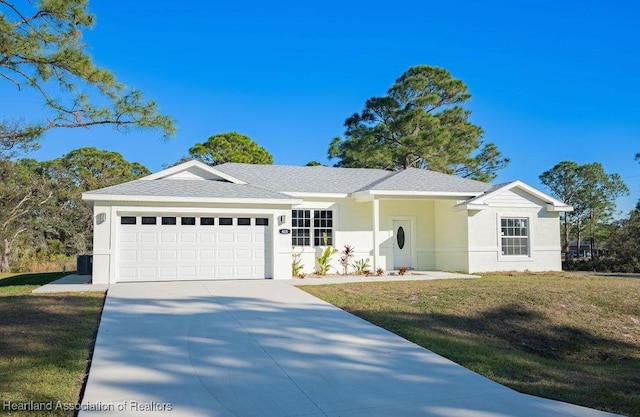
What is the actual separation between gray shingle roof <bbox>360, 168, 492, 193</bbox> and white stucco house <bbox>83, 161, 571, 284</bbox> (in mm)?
69

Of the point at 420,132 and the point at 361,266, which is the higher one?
the point at 420,132

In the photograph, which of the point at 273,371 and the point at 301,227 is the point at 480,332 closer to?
the point at 273,371

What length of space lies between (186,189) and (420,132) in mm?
23735

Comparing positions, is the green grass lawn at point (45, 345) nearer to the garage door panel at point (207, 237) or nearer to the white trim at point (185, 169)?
the garage door panel at point (207, 237)

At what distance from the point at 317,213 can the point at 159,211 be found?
6385 mm

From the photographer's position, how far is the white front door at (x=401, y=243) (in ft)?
68.1

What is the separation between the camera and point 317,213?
64.5 ft

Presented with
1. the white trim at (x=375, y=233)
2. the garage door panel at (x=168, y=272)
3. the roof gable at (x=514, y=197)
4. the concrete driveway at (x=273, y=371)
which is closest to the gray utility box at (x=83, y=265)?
the garage door panel at (x=168, y=272)

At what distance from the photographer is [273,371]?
6738 millimetres

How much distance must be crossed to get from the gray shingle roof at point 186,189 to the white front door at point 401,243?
594 centimetres

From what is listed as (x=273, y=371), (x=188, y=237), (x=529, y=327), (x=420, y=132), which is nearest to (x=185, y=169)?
(x=188, y=237)

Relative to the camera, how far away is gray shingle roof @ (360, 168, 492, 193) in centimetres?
1959

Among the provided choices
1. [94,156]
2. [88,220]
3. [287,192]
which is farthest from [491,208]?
[94,156]

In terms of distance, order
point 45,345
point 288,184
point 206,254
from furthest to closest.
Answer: point 288,184
point 206,254
point 45,345
